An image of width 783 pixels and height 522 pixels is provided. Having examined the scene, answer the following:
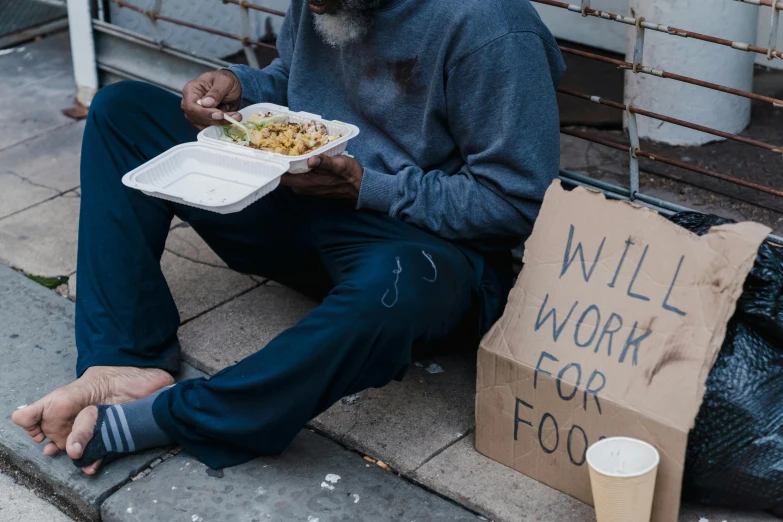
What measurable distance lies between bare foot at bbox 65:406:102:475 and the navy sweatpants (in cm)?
15

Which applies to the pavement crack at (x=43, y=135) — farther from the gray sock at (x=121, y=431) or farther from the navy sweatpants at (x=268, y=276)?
the gray sock at (x=121, y=431)

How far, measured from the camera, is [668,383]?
189cm

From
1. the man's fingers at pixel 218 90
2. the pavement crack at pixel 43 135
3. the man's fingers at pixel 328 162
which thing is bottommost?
the pavement crack at pixel 43 135

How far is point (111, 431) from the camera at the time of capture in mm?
2223

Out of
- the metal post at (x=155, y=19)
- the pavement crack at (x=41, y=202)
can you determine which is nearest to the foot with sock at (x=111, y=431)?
the pavement crack at (x=41, y=202)

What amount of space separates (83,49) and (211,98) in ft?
6.47

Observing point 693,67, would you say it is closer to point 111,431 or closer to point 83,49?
point 111,431

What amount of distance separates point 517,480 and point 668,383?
18.3 inches

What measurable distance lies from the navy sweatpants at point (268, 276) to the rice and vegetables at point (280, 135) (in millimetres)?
187

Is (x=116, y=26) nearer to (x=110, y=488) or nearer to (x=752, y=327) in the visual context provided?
(x=110, y=488)

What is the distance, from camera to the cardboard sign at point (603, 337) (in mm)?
1874

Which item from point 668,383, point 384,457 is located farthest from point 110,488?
point 668,383

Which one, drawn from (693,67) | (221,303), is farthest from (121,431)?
(693,67)

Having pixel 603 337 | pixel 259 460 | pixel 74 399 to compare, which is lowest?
pixel 259 460
